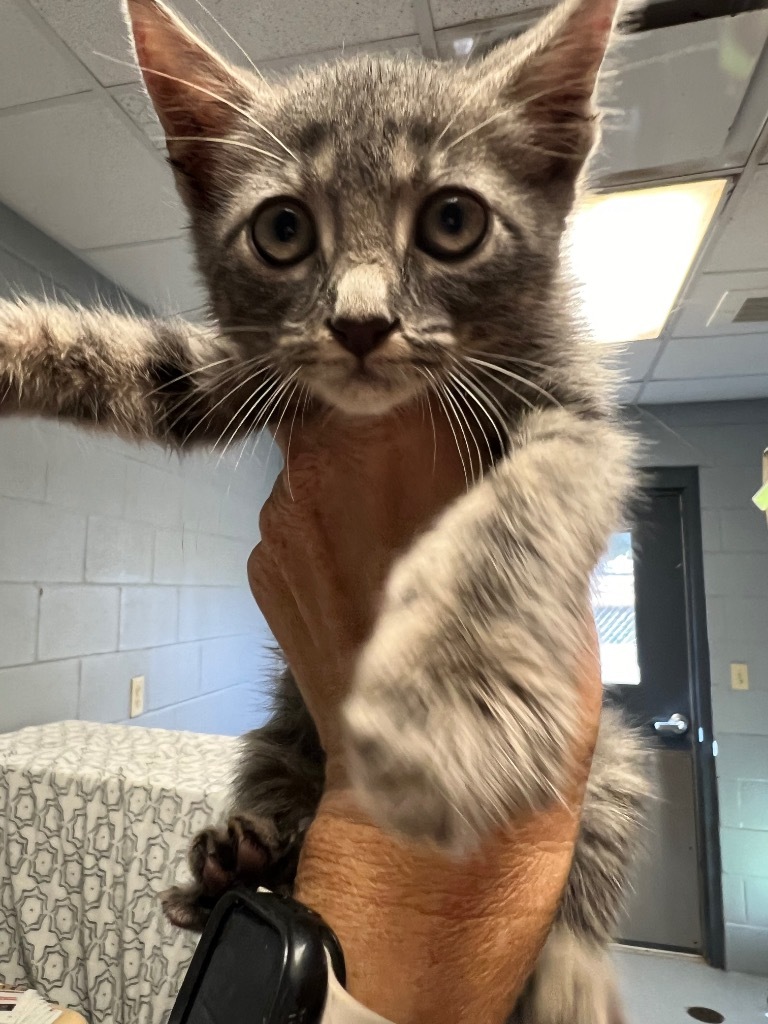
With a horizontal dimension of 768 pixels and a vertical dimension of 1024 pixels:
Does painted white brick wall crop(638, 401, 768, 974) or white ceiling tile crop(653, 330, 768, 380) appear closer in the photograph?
white ceiling tile crop(653, 330, 768, 380)

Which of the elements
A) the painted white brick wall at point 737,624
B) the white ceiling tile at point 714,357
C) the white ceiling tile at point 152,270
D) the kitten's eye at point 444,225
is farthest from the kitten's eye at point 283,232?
the painted white brick wall at point 737,624

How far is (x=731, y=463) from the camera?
3951 millimetres

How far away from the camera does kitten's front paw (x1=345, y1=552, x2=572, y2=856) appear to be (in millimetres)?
419

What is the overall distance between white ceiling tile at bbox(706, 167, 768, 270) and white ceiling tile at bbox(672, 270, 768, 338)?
0.07m

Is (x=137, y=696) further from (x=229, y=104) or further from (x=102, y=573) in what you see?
(x=229, y=104)

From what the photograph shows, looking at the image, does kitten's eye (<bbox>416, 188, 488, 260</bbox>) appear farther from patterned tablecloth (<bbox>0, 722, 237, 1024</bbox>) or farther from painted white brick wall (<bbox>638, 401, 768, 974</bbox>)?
painted white brick wall (<bbox>638, 401, 768, 974</bbox>)

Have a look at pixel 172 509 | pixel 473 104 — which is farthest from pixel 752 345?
pixel 473 104

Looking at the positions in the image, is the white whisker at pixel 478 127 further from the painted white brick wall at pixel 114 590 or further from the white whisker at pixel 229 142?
the painted white brick wall at pixel 114 590

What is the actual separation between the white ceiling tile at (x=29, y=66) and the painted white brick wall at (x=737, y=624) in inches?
110

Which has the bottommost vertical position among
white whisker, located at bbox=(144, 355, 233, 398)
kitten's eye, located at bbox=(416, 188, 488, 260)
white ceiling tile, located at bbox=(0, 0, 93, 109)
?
white whisker, located at bbox=(144, 355, 233, 398)

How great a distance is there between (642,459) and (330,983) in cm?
65

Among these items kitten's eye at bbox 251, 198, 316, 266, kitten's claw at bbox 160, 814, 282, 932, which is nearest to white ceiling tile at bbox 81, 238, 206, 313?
kitten's eye at bbox 251, 198, 316, 266

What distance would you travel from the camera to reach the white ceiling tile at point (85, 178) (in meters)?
1.74

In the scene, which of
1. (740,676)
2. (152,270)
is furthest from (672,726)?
(152,270)
